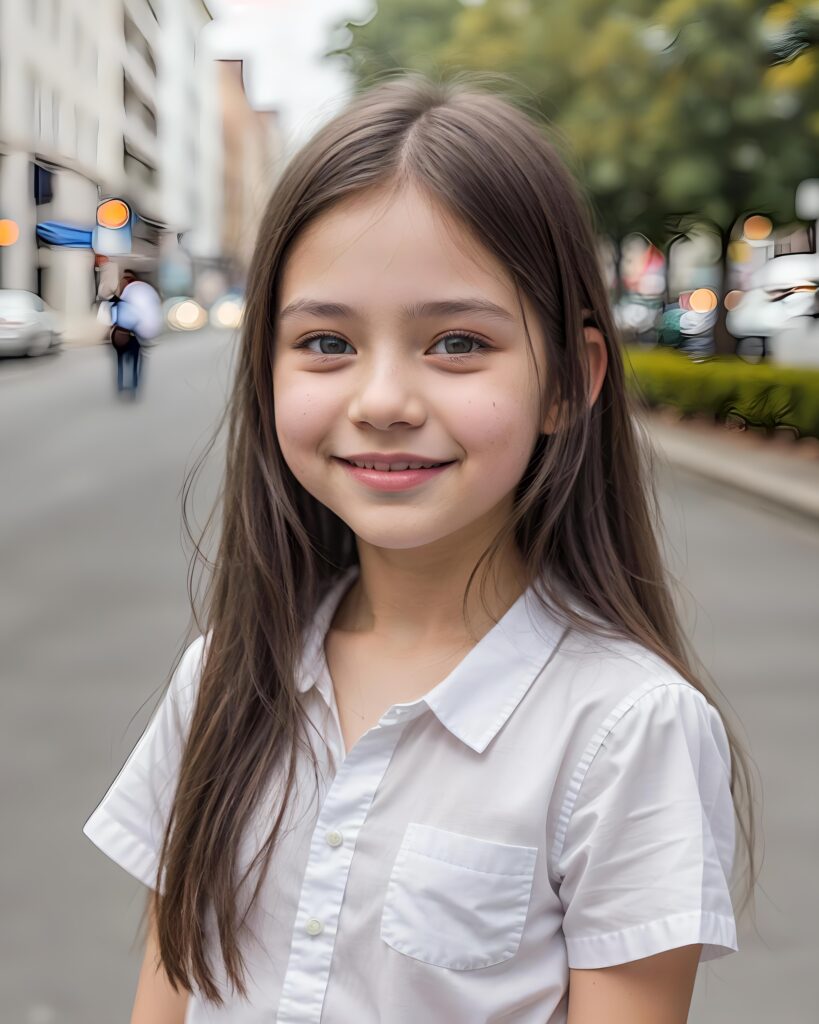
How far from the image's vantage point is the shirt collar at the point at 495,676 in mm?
1242

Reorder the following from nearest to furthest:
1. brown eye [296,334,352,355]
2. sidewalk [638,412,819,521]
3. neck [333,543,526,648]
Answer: brown eye [296,334,352,355] < neck [333,543,526,648] < sidewalk [638,412,819,521]

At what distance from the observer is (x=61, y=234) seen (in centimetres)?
4181

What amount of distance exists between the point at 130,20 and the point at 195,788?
5270 centimetres

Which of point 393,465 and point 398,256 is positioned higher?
point 398,256

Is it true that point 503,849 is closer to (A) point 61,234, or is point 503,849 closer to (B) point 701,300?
(B) point 701,300

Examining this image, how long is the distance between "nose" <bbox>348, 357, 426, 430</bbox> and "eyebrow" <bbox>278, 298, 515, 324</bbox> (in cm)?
5

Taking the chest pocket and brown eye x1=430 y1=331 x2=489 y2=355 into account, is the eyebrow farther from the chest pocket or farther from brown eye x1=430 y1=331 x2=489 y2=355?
the chest pocket

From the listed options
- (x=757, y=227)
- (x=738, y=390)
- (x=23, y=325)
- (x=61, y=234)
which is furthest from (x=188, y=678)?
(x=61, y=234)

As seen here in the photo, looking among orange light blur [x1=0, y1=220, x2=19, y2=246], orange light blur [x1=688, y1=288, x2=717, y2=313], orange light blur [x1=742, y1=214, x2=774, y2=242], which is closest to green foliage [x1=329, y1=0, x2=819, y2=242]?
orange light blur [x1=742, y1=214, x2=774, y2=242]

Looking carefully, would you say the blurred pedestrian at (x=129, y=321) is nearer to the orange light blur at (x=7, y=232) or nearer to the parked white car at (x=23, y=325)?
the parked white car at (x=23, y=325)

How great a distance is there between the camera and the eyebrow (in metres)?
1.20

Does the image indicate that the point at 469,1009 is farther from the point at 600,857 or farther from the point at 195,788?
the point at 195,788

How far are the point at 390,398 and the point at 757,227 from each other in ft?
75.7

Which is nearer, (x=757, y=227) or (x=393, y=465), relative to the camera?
(x=393, y=465)
